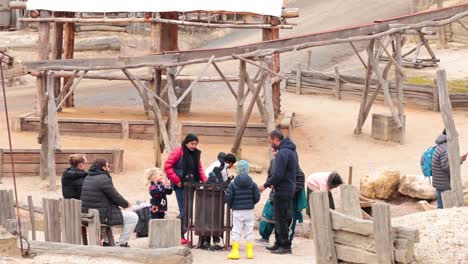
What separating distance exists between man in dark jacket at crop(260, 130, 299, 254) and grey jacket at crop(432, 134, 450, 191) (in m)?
2.21

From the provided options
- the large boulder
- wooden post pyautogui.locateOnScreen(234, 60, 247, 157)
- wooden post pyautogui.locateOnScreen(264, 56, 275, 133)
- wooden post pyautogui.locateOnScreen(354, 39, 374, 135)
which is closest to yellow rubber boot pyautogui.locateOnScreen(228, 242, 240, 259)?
the large boulder

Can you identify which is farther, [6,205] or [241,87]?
[241,87]

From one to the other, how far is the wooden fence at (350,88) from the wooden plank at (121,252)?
16436 mm

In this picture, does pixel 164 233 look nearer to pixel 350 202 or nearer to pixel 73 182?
pixel 350 202

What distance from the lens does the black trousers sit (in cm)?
1666

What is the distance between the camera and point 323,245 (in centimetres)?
1281

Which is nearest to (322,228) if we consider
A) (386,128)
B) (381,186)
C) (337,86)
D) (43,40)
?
(381,186)

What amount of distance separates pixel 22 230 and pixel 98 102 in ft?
56.9

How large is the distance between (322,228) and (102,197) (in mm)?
3853

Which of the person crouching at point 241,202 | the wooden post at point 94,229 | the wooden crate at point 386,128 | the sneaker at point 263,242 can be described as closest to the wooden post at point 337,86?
the wooden crate at point 386,128

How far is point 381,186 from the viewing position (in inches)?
826

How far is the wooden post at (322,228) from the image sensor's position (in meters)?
12.7

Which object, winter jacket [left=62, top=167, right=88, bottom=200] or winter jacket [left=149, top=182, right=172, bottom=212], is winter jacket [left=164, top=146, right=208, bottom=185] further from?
winter jacket [left=62, top=167, right=88, bottom=200]

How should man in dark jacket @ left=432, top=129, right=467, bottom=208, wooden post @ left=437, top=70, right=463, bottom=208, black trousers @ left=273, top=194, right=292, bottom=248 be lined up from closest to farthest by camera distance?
wooden post @ left=437, top=70, right=463, bottom=208 → black trousers @ left=273, top=194, right=292, bottom=248 → man in dark jacket @ left=432, top=129, right=467, bottom=208
